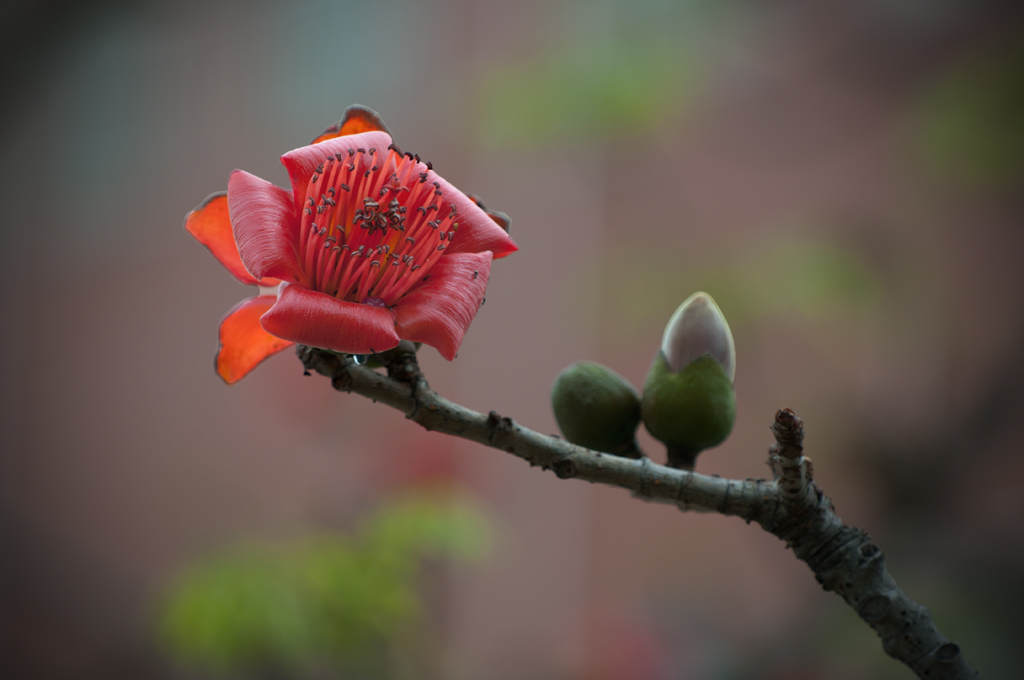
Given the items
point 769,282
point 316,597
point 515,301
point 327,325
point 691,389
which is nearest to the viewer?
point 327,325

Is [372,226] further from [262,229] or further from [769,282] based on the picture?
[769,282]

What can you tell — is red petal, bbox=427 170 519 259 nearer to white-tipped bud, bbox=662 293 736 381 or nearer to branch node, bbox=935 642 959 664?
white-tipped bud, bbox=662 293 736 381

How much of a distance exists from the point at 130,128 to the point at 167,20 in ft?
1.55

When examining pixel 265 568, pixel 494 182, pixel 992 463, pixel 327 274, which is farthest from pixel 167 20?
pixel 992 463

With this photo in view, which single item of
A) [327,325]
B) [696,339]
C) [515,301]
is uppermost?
[515,301]

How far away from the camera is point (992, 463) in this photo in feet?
7.18

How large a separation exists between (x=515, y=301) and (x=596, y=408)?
2.56m

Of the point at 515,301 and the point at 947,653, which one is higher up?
the point at 515,301

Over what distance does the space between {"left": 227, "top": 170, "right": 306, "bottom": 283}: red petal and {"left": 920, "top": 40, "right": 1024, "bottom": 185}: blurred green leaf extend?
1727mm

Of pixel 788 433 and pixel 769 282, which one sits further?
pixel 769 282

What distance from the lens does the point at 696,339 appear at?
0.51 meters

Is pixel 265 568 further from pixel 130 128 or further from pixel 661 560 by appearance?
pixel 130 128

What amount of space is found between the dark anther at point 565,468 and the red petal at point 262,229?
175 millimetres

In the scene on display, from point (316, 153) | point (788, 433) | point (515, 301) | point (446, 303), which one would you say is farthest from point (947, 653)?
point (515, 301)
